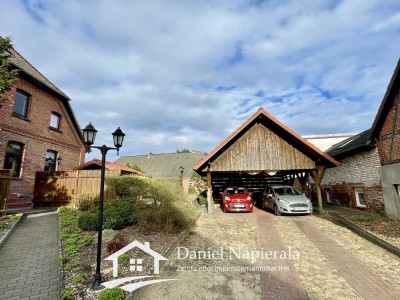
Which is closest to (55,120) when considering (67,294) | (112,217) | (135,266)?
(112,217)

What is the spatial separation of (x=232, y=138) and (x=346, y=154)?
800 centimetres

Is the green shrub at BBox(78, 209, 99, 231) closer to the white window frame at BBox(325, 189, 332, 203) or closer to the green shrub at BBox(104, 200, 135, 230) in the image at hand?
the green shrub at BBox(104, 200, 135, 230)

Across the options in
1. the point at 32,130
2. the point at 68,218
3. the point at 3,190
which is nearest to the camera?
the point at 3,190

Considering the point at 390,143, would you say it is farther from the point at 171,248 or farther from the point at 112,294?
the point at 112,294

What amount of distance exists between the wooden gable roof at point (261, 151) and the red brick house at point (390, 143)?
2448 mm

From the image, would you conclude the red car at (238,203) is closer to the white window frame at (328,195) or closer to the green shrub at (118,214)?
the green shrub at (118,214)

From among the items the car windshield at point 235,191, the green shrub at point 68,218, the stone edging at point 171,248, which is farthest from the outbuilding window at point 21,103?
the car windshield at point 235,191

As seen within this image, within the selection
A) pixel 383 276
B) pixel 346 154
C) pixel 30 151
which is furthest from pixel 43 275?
pixel 346 154

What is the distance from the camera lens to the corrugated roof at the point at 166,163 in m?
42.3

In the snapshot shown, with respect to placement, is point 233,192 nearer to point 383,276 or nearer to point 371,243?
point 371,243

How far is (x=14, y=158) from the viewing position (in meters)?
13.1

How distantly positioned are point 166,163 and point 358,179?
35.5 m

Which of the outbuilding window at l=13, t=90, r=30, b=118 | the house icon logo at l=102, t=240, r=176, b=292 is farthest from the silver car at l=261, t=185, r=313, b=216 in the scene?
the outbuilding window at l=13, t=90, r=30, b=118

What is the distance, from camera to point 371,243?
7.77 meters
